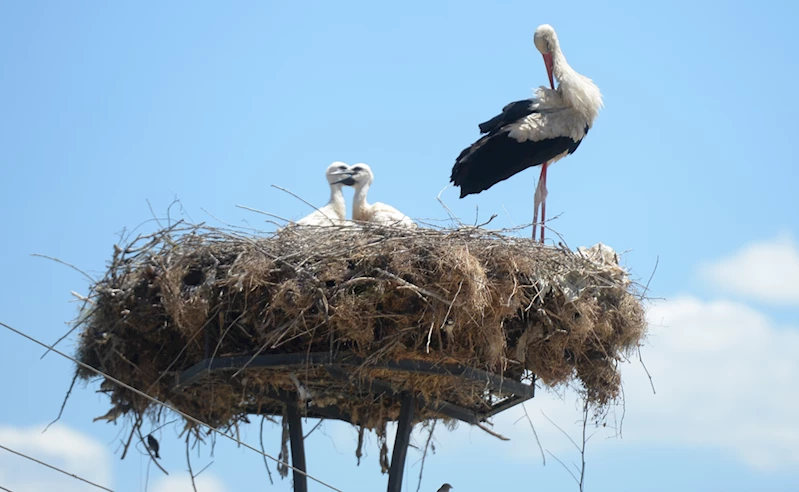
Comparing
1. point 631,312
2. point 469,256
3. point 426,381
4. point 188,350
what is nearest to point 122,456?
point 188,350

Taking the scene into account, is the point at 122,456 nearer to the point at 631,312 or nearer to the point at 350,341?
the point at 350,341

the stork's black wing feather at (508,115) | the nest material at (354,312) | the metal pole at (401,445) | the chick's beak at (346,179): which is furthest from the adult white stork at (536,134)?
the metal pole at (401,445)

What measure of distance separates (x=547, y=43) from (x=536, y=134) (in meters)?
1.34

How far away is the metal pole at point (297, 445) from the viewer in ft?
29.7

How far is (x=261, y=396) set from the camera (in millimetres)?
8953

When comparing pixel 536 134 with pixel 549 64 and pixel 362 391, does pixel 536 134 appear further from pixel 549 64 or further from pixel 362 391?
pixel 362 391

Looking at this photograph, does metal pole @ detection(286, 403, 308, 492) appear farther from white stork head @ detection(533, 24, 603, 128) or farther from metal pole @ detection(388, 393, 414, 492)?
white stork head @ detection(533, 24, 603, 128)

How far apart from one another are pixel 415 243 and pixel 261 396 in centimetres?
153

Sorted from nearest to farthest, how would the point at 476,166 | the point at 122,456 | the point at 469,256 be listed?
1. the point at 469,256
2. the point at 122,456
3. the point at 476,166

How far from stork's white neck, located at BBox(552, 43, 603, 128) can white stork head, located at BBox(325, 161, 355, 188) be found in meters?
1.99

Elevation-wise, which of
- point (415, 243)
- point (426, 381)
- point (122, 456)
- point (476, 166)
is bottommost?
point (122, 456)

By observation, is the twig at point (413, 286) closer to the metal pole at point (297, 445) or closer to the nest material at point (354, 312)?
the nest material at point (354, 312)

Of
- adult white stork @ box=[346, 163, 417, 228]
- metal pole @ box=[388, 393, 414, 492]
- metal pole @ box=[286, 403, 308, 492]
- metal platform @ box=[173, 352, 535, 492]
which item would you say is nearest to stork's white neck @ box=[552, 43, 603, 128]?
adult white stork @ box=[346, 163, 417, 228]

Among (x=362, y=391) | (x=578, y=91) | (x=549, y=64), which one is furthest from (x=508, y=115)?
(x=362, y=391)
